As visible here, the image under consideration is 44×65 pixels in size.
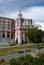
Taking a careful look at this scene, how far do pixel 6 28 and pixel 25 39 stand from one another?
15.8m

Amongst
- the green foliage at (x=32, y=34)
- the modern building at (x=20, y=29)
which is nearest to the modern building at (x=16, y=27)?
the modern building at (x=20, y=29)

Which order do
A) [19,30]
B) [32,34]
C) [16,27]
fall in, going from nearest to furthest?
[32,34] → [19,30] → [16,27]

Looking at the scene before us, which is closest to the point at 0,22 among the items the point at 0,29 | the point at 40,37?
the point at 0,29

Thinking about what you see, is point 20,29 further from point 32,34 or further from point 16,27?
point 32,34

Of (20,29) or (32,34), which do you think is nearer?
(32,34)

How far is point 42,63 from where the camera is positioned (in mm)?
31250

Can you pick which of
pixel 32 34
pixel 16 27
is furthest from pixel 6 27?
pixel 32 34

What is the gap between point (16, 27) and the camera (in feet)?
322

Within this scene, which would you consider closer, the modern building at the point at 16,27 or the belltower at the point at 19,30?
the belltower at the point at 19,30

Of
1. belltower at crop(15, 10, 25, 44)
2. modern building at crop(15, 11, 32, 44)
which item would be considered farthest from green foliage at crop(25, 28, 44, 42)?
belltower at crop(15, 10, 25, 44)

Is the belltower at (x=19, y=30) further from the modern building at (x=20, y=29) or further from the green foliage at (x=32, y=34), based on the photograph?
the green foliage at (x=32, y=34)

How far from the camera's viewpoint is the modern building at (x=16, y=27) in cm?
9612

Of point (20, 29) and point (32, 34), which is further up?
point (20, 29)

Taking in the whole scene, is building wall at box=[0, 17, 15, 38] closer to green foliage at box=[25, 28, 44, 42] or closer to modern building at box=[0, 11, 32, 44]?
modern building at box=[0, 11, 32, 44]
